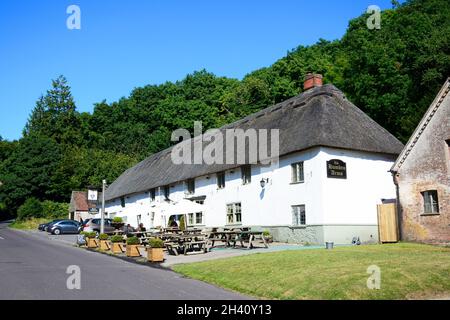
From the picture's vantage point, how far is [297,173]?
2595 centimetres

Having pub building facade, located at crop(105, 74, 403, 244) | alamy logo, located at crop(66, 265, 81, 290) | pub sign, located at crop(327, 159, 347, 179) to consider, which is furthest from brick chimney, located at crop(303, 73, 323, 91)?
alamy logo, located at crop(66, 265, 81, 290)

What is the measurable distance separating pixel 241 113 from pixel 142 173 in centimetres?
1751

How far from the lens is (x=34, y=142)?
7294 centimetres

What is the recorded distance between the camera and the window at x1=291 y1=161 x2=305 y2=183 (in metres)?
25.7

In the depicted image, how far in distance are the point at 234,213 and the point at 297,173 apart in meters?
6.35

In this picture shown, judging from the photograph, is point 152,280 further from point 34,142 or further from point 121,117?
point 121,117

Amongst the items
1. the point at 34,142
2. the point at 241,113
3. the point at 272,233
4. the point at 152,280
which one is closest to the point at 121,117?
the point at 34,142

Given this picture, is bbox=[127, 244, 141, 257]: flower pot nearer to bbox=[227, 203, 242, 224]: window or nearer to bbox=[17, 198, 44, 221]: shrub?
bbox=[227, 203, 242, 224]: window

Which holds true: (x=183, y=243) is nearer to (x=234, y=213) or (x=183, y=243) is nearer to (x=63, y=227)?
(x=234, y=213)

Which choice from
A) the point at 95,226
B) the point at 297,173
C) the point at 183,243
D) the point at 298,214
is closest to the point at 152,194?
the point at 95,226

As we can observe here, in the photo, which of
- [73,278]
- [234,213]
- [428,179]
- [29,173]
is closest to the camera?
[73,278]

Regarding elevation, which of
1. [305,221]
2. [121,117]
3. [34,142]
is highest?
[121,117]

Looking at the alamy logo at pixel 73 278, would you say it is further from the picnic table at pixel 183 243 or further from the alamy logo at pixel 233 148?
the alamy logo at pixel 233 148
